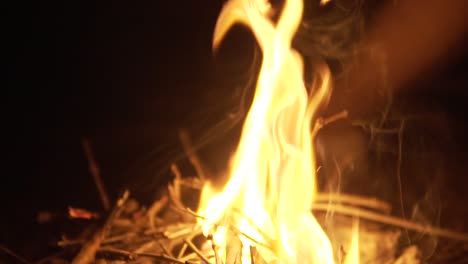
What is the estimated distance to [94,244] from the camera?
2.12 m

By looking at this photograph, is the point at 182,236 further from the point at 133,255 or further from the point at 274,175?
the point at 274,175

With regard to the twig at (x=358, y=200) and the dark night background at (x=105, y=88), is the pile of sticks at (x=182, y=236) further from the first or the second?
the dark night background at (x=105, y=88)

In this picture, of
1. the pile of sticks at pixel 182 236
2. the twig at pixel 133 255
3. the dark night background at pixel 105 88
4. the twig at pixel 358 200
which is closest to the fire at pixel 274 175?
the pile of sticks at pixel 182 236

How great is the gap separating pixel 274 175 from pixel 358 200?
28.5 inches

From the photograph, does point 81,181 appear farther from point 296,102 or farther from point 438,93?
point 438,93

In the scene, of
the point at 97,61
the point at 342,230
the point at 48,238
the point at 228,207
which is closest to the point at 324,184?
the point at 342,230

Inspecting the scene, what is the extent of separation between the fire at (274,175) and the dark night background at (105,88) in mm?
1047

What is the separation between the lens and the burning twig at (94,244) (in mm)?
2074

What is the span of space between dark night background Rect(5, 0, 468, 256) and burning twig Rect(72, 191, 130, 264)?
1360mm

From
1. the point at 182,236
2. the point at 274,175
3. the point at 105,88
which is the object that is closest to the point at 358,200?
the point at 274,175

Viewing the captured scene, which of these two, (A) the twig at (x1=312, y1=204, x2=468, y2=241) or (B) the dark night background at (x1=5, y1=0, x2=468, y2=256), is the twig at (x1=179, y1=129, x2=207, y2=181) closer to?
(B) the dark night background at (x1=5, y1=0, x2=468, y2=256)

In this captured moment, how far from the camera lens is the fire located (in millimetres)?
2041

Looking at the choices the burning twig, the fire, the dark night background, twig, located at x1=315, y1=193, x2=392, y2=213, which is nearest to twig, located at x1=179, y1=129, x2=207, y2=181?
the dark night background

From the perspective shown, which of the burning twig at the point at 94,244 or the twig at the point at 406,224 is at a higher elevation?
the burning twig at the point at 94,244
